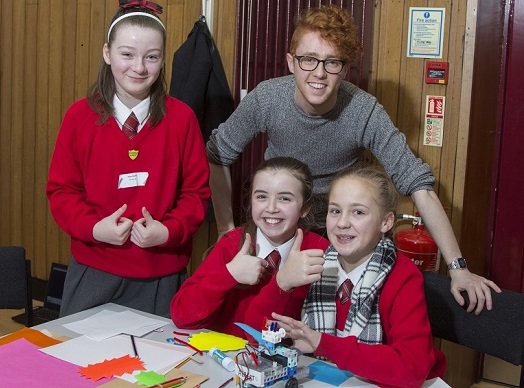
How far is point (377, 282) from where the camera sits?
6.09ft

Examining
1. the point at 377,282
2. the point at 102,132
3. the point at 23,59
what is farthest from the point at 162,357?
the point at 23,59

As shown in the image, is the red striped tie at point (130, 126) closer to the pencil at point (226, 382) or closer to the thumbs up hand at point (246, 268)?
the thumbs up hand at point (246, 268)

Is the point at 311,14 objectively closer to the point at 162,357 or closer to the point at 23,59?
the point at 162,357

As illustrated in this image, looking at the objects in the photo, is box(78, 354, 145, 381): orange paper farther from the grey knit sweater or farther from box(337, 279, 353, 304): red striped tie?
the grey knit sweater

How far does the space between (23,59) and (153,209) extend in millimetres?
2647

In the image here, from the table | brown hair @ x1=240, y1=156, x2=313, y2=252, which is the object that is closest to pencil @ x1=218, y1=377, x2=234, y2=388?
the table

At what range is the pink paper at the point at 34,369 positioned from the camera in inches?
62.1

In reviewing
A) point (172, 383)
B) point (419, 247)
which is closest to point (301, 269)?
point (172, 383)

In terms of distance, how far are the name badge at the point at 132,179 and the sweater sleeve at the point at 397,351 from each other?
0.92 metres

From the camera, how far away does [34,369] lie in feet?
5.38

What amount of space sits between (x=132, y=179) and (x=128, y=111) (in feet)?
0.76

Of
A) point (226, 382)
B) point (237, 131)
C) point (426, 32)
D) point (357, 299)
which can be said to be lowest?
point (226, 382)

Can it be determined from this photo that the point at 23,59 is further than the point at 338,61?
Yes

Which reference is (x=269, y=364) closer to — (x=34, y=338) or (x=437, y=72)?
(x=34, y=338)
